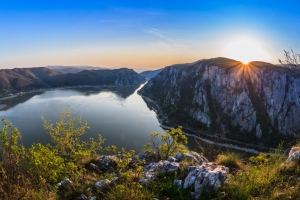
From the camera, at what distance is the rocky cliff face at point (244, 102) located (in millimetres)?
88125

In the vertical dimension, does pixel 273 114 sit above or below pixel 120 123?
above

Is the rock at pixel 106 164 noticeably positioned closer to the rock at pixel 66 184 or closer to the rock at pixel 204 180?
the rock at pixel 66 184

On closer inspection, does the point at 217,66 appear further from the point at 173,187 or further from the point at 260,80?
the point at 173,187

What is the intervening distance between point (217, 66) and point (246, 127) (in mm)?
45259

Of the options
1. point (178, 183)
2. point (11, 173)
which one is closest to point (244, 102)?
point (178, 183)

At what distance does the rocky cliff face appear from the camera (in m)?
88.1

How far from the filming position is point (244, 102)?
99062mm

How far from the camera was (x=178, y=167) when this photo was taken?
957 cm

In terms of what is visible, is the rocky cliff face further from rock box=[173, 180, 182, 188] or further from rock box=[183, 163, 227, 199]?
rock box=[173, 180, 182, 188]

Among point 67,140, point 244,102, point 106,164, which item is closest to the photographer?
point 67,140

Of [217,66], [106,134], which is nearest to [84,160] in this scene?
[106,134]

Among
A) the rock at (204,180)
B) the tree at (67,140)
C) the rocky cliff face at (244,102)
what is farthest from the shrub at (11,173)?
the rocky cliff face at (244,102)

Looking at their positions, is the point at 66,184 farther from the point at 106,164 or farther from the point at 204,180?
the point at 204,180

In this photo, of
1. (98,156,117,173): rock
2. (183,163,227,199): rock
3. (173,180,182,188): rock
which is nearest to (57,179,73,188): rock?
(173,180,182,188): rock
